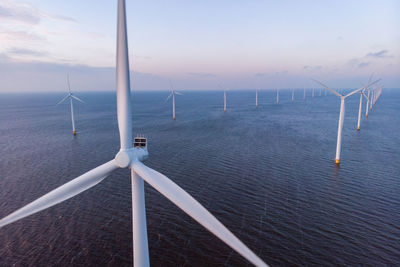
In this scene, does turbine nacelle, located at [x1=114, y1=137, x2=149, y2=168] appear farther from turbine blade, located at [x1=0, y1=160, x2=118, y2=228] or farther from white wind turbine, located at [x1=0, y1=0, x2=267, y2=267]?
turbine blade, located at [x1=0, y1=160, x2=118, y2=228]

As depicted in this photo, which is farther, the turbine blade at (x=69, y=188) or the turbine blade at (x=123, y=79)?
the turbine blade at (x=123, y=79)


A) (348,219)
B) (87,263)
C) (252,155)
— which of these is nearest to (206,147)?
(252,155)

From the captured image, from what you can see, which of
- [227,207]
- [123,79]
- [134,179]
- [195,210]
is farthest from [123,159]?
[227,207]

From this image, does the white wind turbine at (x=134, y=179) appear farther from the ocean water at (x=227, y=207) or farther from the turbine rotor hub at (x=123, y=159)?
the ocean water at (x=227, y=207)

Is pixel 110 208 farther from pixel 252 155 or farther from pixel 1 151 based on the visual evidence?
pixel 1 151

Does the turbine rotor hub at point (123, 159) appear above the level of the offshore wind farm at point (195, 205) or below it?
above

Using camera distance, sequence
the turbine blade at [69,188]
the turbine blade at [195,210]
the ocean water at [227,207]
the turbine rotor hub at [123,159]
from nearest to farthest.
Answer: the turbine blade at [195,210] → the turbine blade at [69,188] → the turbine rotor hub at [123,159] → the ocean water at [227,207]

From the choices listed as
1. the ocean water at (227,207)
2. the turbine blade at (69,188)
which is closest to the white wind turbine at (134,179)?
the turbine blade at (69,188)

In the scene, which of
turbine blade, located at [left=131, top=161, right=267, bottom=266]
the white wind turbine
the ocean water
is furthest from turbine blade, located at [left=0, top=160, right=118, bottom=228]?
the ocean water
